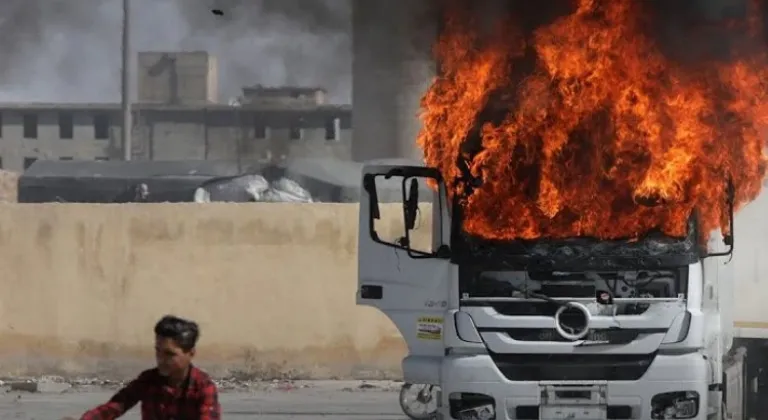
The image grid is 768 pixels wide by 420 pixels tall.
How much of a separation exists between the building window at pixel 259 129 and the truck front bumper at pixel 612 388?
196 ft

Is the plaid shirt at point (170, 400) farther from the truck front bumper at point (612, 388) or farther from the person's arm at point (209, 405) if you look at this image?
the truck front bumper at point (612, 388)

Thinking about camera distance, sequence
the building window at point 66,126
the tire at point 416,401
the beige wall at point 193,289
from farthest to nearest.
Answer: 1. the building window at point 66,126
2. the beige wall at point 193,289
3. the tire at point 416,401

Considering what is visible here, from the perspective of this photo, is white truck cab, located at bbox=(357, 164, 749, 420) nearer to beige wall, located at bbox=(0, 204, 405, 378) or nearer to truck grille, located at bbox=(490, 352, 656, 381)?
truck grille, located at bbox=(490, 352, 656, 381)

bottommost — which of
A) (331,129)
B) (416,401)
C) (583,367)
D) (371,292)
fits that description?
(416,401)

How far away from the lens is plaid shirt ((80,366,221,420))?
6.34 metres

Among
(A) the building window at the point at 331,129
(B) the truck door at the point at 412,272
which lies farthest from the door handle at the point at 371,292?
(A) the building window at the point at 331,129

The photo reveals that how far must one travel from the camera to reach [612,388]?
11.0 metres

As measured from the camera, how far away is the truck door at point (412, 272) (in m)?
11.5

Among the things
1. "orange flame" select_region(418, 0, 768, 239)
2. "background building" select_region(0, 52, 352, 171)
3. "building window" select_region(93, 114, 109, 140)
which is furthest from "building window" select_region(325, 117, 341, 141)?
"orange flame" select_region(418, 0, 768, 239)

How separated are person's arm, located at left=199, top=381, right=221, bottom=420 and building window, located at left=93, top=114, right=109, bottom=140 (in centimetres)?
7179

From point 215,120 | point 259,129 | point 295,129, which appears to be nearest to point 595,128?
point 295,129

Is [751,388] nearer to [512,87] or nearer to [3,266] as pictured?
[512,87]

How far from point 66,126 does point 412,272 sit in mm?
68285

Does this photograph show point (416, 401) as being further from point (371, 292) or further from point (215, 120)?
point (215, 120)
